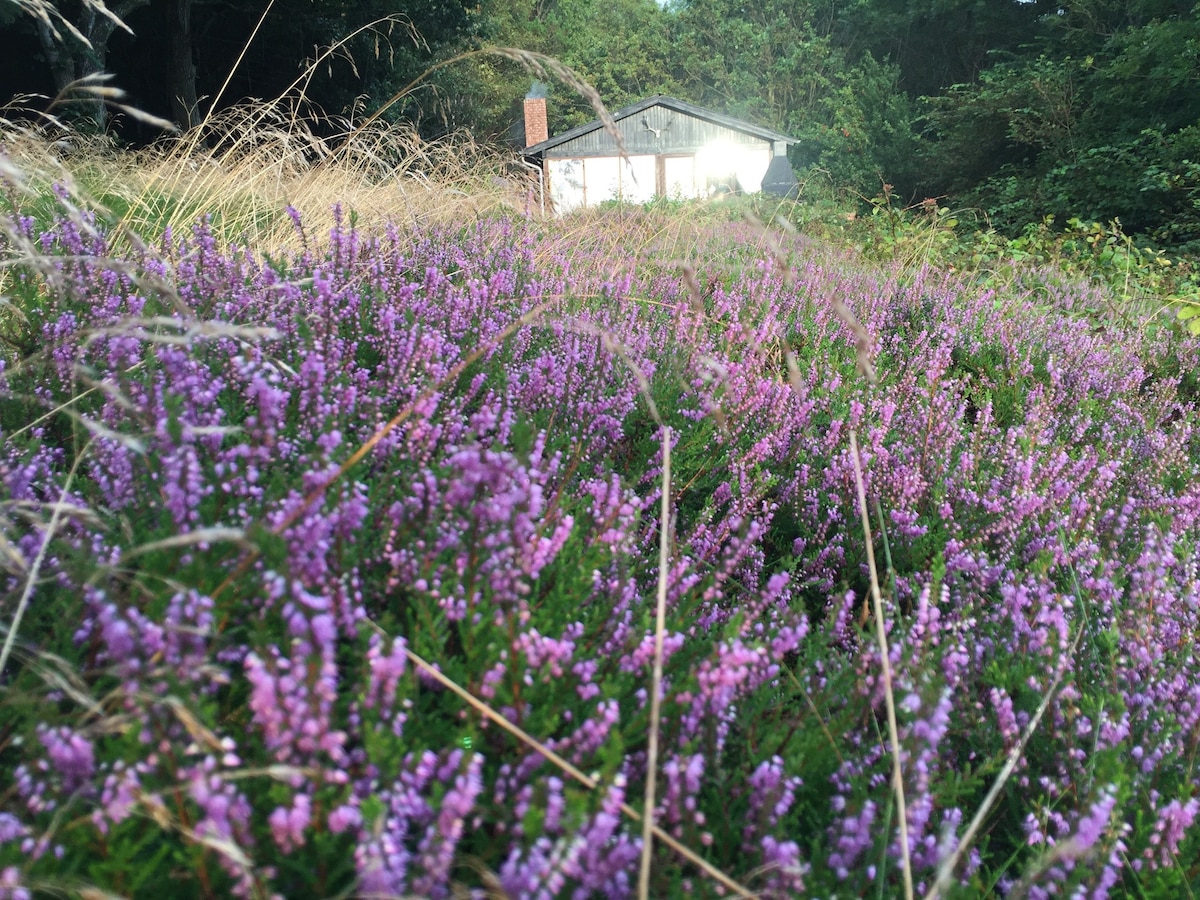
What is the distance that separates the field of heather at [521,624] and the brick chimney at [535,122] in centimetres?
4248

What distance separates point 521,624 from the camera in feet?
4.10

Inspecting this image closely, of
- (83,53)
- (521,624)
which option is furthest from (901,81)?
(521,624)

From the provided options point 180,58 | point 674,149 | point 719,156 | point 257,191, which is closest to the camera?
point 257,191

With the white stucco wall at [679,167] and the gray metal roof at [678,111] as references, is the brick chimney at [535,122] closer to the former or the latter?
the gray metal roof at [678,111]

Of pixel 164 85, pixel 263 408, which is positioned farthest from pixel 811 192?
pixel 263 408

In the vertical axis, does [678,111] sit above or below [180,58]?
above

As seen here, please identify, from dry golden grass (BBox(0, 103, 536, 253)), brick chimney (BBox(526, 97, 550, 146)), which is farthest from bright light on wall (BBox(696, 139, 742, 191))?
dry golden grass (BBox(0, 103, 536, 253))

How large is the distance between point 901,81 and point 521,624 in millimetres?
51480

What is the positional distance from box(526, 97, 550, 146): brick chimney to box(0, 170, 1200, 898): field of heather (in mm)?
42478

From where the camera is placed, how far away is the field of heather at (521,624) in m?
0.98

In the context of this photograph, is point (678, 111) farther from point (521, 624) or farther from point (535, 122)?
point (521, 624)

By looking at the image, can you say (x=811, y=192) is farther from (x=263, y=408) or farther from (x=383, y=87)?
(x=263, y=408)

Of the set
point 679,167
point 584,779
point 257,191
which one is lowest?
point 584,779

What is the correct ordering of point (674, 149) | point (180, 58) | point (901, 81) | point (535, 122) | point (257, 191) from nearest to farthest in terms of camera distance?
point (257, 191) → point (180, 58) → point (674, 149) → point (535, 122) → point (901, 81)
